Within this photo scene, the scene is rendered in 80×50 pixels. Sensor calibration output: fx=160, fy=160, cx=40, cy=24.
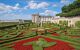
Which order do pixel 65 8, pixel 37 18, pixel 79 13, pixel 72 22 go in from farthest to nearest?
pixel 37 18, pixel 65 8, pixel 79 13, pixel 72 22

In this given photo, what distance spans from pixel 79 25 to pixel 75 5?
16.4 m

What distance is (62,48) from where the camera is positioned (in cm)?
924

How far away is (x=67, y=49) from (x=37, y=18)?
5326 centimetres

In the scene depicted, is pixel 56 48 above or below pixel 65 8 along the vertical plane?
below

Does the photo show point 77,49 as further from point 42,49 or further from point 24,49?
point 24,49

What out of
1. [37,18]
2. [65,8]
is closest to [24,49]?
[65,8]

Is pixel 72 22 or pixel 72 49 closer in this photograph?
pixel 72 49

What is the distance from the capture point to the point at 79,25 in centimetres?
2288

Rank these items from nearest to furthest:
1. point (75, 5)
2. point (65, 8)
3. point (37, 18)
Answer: point (75, 5) → point (65, 8) → point (37, 18)

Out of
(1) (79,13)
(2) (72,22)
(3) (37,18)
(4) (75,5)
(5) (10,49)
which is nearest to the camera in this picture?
(5) (10,49)

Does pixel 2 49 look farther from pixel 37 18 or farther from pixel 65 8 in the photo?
pixel 37 18

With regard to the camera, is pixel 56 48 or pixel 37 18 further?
pixel 37 18

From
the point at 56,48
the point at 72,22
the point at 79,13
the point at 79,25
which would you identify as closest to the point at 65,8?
the point at 79,13

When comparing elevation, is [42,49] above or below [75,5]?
below
